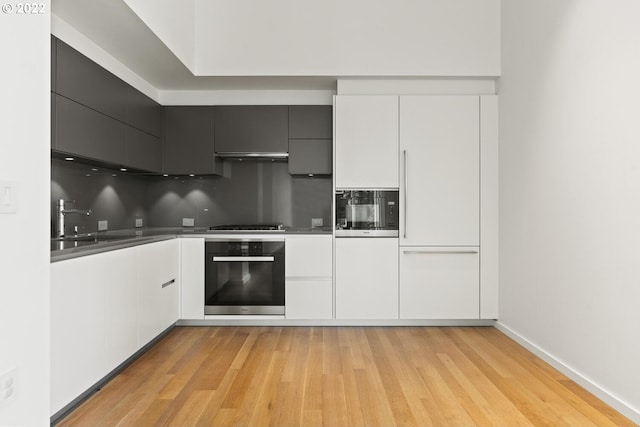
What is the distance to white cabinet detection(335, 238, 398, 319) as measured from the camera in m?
4.16

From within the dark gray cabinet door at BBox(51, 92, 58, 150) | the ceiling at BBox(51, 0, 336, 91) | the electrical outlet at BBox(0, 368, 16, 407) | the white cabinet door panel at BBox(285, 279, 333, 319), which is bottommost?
the white cabinet door panel at BBox(285, 279, 333, 319)

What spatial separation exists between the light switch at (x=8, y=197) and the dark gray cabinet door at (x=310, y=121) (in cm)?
302

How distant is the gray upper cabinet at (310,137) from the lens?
178 inches

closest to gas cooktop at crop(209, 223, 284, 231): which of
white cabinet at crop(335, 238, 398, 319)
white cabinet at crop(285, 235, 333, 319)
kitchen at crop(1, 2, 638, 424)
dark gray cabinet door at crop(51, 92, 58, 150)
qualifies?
white cabinet at crop(285, 235, 333, 319)

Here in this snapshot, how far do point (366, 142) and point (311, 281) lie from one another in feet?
4.53

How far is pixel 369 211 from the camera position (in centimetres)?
420

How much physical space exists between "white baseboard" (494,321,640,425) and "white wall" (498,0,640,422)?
12 millimetres

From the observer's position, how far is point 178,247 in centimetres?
416

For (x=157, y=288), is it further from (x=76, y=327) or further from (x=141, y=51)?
(x=141, y=51)

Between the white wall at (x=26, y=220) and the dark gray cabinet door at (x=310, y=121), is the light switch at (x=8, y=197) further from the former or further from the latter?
the dark gray cabinet door at (x=310, y=121)

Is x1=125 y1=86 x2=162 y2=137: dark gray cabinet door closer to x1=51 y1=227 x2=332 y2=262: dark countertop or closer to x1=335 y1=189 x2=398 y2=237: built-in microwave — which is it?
x1=51 y1=227 x2=332 y2=262: dark countertop

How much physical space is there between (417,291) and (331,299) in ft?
2.61

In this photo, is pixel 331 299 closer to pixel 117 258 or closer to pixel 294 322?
pixel 294 322

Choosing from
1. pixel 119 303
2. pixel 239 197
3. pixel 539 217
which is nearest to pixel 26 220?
pixel 119 303
